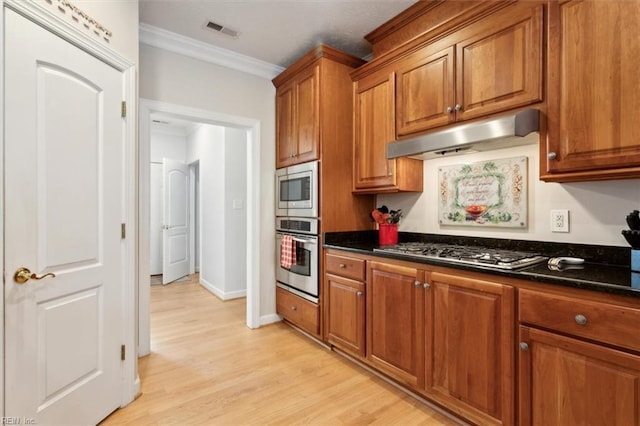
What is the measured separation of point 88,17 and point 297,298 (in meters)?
2.48

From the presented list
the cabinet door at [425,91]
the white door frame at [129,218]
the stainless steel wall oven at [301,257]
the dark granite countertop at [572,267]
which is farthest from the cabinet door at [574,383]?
the white door frame at [129,218]

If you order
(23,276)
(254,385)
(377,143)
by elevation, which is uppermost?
(377,143)

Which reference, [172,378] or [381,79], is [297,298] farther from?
[381,79]

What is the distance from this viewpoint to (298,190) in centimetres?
290

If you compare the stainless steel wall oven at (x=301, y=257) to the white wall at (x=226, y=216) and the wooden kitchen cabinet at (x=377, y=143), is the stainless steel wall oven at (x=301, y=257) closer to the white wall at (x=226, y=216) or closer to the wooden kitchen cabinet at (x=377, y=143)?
the wooden kitchen cabinet at (x=377, y=143)

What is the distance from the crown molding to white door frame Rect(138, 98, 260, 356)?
50cm

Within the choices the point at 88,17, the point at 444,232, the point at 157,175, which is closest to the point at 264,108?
the point at 88,17

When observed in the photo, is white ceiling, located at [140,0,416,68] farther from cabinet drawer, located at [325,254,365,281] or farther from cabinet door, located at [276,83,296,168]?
cabinet drawer, located at [325,254,365,281]

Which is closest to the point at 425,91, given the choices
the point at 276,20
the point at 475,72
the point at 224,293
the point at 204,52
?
the point at 475,72

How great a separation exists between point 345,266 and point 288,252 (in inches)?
29.5

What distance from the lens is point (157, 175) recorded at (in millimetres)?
5789

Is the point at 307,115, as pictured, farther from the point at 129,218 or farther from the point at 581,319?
the point at 581,319

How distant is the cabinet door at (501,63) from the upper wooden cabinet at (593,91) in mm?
80

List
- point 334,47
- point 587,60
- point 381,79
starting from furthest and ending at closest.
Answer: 1. point 334,47
2. point 381,79
3. point 587,60
